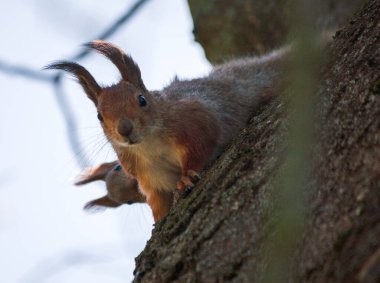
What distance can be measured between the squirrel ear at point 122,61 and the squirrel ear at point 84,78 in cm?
18

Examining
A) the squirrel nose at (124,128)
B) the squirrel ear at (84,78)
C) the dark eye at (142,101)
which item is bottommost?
the squirrel nose at (124,128)

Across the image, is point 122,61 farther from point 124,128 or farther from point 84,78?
point 124,128

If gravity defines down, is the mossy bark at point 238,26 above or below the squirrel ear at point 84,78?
above

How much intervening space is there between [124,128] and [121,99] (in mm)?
238

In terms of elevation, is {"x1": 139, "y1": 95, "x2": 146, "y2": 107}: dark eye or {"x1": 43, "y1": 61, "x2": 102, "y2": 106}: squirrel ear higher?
{"x1": 43, "y1": 61, "x2": 102, "y2": 106}: squirrel ear

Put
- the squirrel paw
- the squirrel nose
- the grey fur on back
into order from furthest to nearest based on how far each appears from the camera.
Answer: the grey fur on back < the squirrel nose < the squirrel paw

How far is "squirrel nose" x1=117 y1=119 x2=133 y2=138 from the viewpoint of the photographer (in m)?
3.71

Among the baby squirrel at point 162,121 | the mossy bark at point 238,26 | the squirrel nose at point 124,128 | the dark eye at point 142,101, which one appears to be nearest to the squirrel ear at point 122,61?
the baby squirrel at point 162,121

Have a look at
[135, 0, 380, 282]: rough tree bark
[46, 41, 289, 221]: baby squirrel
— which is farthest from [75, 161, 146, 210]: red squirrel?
[135, 0, 380, 282]: rough tree bark

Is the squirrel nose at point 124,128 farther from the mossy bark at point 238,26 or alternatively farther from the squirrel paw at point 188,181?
the mossy bark at point 238,26

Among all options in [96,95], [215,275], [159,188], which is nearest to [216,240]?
[215,275]

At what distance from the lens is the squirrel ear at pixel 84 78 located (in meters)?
3.88

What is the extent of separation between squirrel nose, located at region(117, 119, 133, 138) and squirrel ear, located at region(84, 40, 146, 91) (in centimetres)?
44

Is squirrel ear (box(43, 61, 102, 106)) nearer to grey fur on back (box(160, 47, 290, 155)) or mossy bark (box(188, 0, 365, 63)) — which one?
grey fur on back (box(160, 47, 290, 155))
